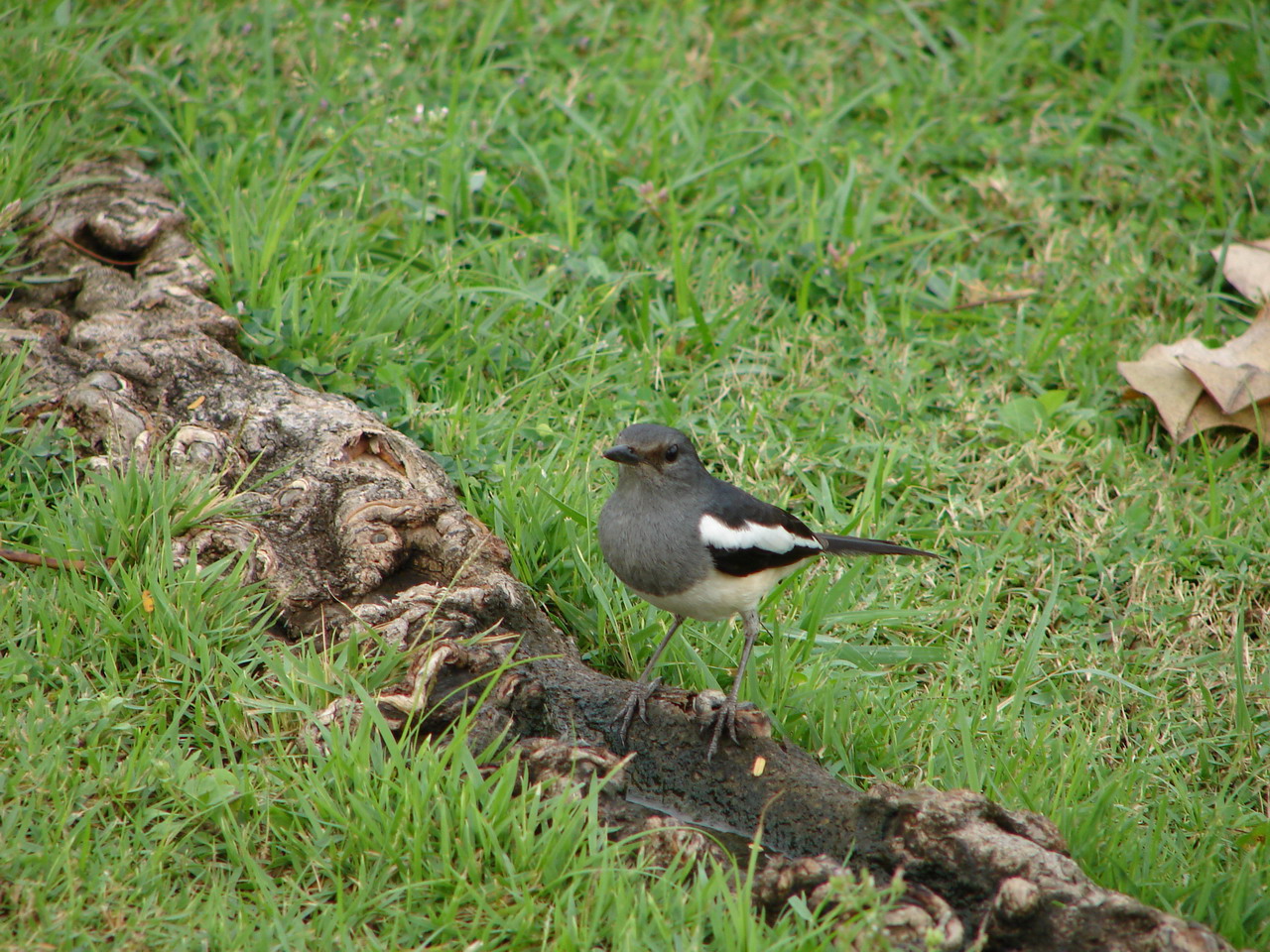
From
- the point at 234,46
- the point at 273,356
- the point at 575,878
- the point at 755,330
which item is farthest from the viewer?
the point at 234,46

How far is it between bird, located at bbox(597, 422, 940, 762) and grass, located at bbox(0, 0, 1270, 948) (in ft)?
1.27

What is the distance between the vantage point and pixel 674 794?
3.32 meters

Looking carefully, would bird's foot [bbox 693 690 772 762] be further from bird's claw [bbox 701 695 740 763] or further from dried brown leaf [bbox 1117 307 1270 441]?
dried brown leaf [bbox 1117 307 1270 441]

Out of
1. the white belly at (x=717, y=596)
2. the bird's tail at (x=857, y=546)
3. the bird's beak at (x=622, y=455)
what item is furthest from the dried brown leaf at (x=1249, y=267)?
the bird's beak at (x=622, y=455)

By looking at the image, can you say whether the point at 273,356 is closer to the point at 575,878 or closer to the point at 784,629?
the point at 784,629

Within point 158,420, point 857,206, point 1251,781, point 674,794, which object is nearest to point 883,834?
point 674,794

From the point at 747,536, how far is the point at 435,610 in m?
1.04

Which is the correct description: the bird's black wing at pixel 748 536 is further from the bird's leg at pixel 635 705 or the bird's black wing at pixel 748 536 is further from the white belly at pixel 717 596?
the bird's leg at pixel 635 705

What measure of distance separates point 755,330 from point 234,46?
10.8ft

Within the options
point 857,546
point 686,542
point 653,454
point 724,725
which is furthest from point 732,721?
point 857,546

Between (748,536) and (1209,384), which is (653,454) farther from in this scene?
(1209,384)

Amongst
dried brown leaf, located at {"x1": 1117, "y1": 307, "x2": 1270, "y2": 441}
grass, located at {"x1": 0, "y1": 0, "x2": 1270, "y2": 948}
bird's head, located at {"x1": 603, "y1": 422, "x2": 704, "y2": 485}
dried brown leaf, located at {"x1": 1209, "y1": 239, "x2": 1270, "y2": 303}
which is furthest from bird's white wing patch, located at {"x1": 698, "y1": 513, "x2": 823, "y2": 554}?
dried brown leaf, located at {"x1": 1209, "y1": 239, "x2": 1270, "y2": 303}

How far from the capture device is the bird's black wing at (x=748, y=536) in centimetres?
359

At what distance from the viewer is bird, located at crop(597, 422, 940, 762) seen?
351cm
